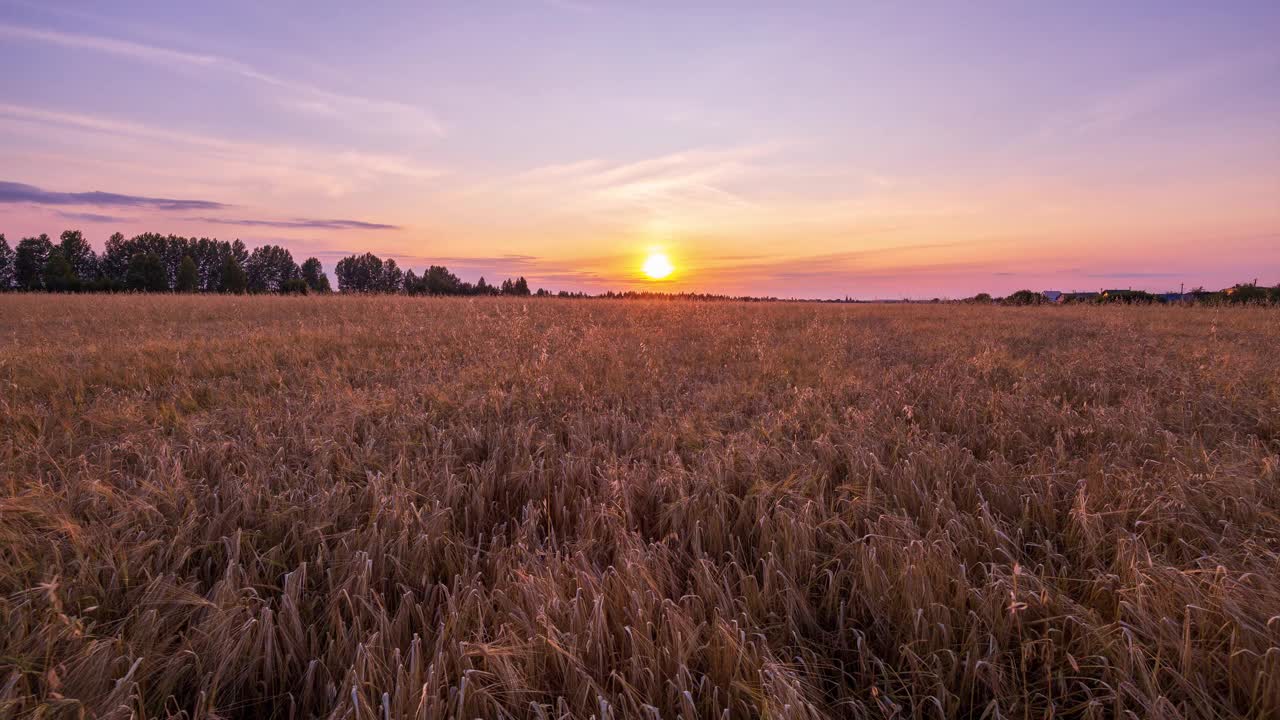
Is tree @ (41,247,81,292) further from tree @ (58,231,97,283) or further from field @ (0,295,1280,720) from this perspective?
field @ (0,295,1280,720)

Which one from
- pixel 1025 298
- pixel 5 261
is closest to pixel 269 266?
pixel 5 261

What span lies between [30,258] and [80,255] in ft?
33.5

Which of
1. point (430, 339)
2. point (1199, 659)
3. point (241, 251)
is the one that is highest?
point (241, 251)

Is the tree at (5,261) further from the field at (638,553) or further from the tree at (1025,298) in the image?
the tree at (1025,298)

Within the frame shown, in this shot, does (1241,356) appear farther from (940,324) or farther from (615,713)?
(615,713)

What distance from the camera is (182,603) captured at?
5.35 feet

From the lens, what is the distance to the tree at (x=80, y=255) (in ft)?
292

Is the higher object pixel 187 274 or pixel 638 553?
pixel 187 274

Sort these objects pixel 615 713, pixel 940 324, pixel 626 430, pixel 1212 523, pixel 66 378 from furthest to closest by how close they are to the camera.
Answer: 1. pixel 940 324
2. pixel 66 378
3. pixel 626 430
4. pixel 1212 523
5. pixel 615 713

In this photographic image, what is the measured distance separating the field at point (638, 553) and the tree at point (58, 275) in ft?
269

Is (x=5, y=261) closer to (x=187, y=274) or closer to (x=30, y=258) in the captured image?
(x=30, y=258)

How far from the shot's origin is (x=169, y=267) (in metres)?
94.7

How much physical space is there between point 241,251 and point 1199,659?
138 meters

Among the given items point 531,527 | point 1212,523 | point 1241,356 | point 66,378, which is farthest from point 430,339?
point 1241,356
